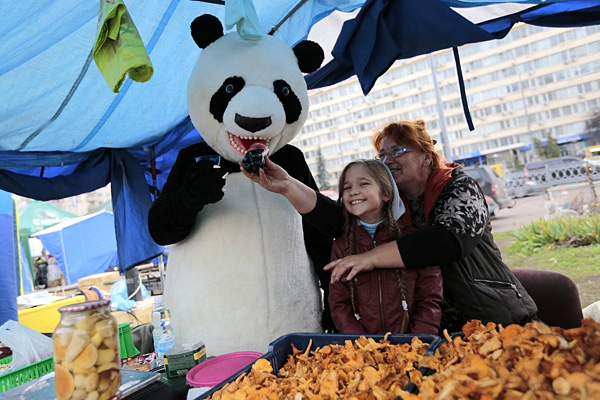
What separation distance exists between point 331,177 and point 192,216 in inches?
964

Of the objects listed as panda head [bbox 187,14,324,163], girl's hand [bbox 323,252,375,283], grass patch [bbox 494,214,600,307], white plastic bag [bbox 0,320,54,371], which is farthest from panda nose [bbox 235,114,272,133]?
grass patch [bbox 494,214,600,307]

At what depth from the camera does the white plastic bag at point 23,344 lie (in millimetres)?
1810

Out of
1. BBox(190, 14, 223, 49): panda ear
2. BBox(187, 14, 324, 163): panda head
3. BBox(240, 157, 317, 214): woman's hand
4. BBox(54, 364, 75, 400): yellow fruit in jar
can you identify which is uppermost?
BBox(190, 14, 223, 49): panda ear

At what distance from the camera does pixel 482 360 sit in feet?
2.54

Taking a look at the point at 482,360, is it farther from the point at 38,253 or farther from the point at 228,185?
the point at 38,253

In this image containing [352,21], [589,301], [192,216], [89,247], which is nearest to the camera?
[192,216]

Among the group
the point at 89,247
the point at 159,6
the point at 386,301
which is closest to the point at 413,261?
the point at 386,301

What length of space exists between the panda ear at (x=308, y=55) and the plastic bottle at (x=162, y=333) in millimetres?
1242

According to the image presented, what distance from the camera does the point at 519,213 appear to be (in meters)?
9.23

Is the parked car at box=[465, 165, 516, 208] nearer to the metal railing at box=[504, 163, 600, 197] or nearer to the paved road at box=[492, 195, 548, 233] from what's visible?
the paved road at box=[492, 195, 548, 233]

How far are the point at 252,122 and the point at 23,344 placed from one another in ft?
5.02

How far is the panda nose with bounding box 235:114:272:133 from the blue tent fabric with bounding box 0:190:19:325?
9.19 feet

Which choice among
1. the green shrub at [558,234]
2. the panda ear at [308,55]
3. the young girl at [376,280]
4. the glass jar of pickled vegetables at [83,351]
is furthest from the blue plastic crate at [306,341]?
the green shrub at [558,234]

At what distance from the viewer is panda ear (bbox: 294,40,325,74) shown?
1751mm
